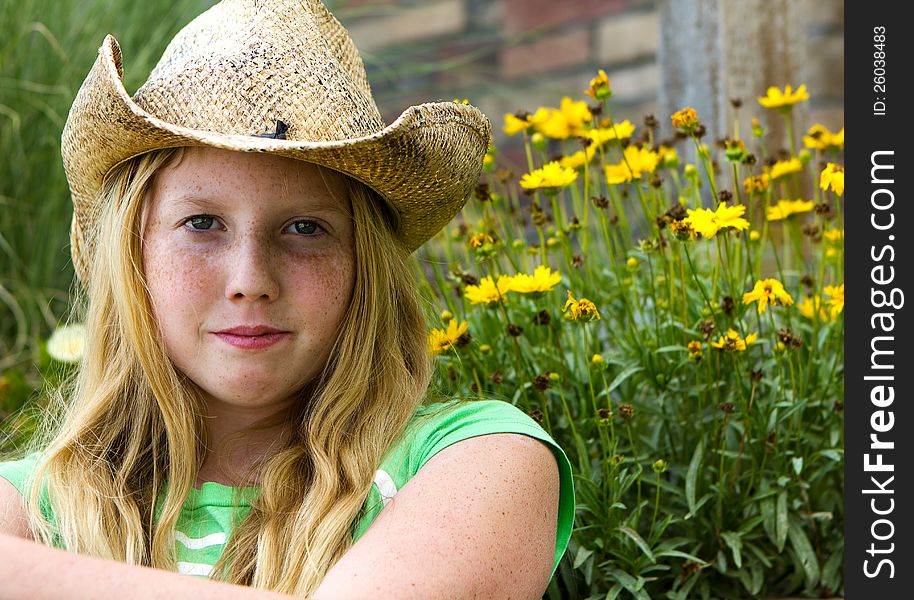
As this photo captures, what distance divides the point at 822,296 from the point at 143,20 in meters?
1.95

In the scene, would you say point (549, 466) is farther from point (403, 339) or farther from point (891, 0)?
point (891, 0)

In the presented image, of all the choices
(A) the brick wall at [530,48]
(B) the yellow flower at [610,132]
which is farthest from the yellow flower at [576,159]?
(A) the brick wall at [530,48]

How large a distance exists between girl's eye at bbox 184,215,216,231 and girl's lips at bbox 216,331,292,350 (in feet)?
0.44

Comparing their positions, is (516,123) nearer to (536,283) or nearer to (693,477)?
(536,283)

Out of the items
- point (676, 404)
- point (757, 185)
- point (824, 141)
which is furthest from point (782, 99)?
point (676, 404)

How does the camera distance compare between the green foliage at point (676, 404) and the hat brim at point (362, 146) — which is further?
the green foliage at point (676, 404)

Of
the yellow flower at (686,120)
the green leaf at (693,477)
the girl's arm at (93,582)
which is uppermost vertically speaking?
the yellow flower at (686,120)

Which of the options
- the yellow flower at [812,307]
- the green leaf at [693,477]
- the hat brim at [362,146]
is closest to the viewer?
the hat brim at [362,146]

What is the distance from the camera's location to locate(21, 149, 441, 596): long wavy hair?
143 cm

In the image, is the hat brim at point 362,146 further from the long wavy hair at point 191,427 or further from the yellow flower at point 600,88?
the yellow flower at point 600,88

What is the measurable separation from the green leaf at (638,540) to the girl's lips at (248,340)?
0.58 metres

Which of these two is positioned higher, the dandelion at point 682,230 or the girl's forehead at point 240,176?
the girl's forehead at point 240,176

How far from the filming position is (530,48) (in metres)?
4.46

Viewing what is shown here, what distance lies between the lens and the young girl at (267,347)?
4.53 ft
